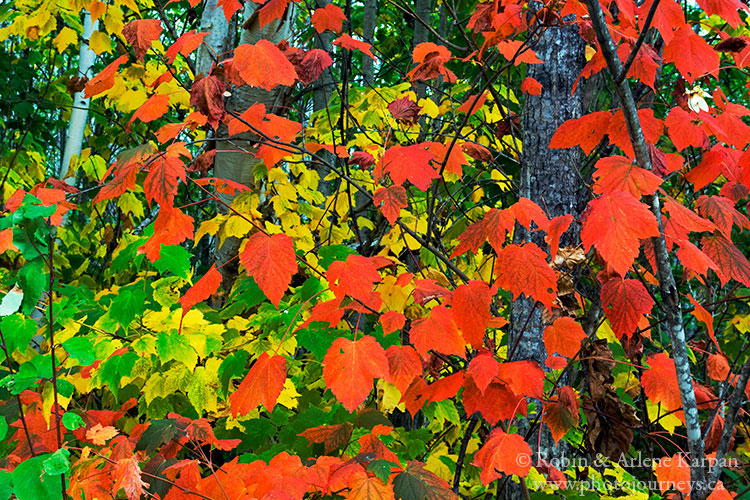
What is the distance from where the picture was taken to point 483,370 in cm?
127

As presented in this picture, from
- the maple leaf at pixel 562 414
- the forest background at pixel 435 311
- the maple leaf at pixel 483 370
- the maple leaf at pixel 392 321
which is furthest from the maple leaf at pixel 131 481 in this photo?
the maple leaf at pixel 562 414

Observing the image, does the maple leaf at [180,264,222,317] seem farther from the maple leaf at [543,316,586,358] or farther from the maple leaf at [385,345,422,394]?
the maple leaf at [543,316,586,358]

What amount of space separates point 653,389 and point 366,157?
4.07 ft

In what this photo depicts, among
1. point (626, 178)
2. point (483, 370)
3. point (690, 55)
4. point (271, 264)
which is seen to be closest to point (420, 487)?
point (483, 370)

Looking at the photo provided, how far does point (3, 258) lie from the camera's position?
365cm

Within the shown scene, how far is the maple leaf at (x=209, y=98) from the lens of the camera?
54.5 inches

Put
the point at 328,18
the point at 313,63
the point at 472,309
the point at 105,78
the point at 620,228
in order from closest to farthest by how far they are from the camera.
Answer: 1. the point at 620,228
2. the point at 472,309
3. the point at 105,78
4. the point at 313,63
5. the point at 328,18

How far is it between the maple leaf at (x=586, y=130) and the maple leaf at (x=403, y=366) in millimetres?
743

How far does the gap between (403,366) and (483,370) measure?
0.70 ft

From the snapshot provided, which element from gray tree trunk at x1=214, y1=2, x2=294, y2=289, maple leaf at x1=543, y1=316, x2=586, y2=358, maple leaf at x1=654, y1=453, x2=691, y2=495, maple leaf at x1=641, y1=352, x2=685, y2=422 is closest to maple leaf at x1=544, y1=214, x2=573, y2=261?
maple leaf at x1=543, y1=316, x2=586, y2=358

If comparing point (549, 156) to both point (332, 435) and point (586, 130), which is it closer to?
point (586, 130)

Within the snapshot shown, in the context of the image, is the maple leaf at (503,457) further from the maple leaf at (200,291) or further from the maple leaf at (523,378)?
the maple leaf at (200,291)

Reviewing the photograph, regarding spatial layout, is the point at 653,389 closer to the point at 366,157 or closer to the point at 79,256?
the point at 366,157

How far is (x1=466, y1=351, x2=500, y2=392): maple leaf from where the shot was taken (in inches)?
49.1
